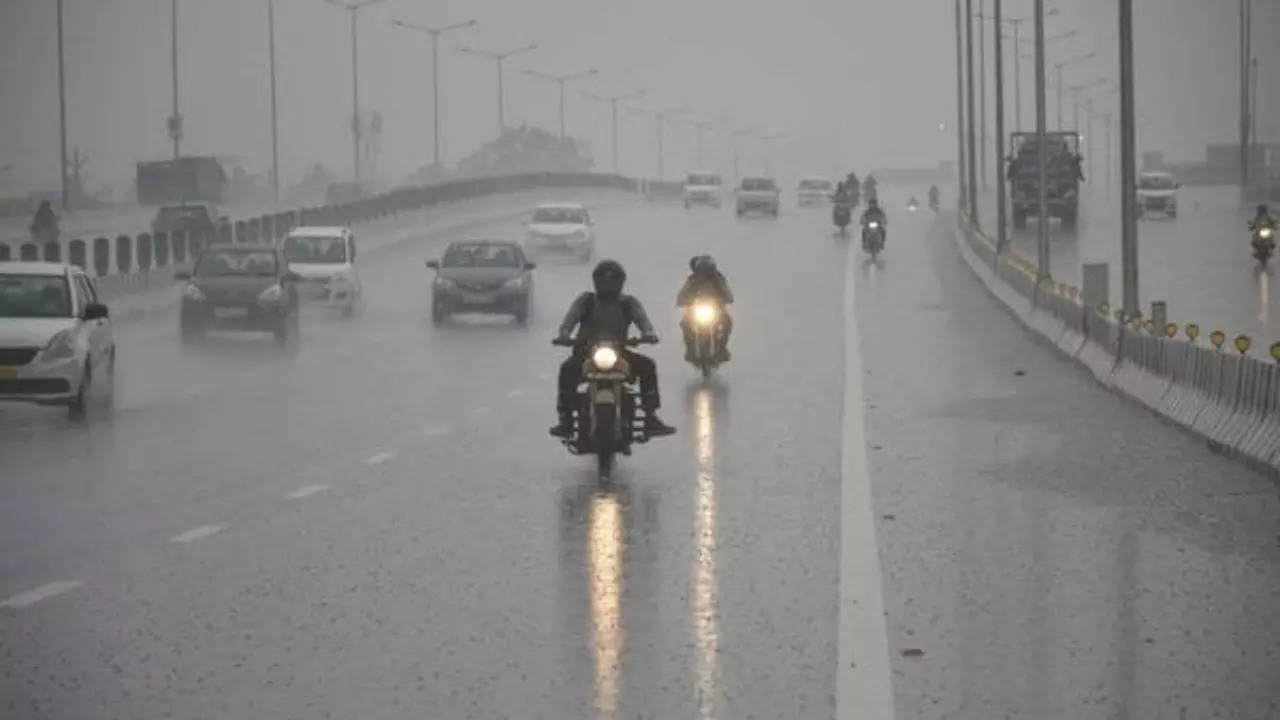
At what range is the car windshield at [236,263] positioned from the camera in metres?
41.5

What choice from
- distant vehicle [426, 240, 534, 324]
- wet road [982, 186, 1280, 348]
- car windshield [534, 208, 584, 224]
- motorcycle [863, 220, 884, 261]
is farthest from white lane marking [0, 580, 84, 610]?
car windshield [534, 208, 584, 224]

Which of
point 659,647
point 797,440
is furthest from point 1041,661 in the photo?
point 797,440

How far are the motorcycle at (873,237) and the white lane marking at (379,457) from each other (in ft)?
151

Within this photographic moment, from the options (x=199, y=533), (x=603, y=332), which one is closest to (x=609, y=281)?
(x=603, y=332)

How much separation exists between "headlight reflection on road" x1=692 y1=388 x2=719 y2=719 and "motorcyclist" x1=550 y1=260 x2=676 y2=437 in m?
0.75

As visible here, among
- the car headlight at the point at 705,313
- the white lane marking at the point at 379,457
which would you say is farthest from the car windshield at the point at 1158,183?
the white lane marking at the point at 379,457

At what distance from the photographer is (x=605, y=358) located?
18.4 meters

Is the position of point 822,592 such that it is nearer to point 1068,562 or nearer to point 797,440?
point 1068,562

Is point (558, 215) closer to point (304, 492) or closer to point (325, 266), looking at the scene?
point (325, 266)

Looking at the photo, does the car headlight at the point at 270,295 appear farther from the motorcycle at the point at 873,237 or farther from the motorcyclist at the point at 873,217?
the motorcyclist at the point at 873,217

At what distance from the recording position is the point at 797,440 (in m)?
22.2

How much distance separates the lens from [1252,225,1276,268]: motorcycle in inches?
2510

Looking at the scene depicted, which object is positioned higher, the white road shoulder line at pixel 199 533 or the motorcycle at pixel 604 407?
the motorcycle at pixel 604 407

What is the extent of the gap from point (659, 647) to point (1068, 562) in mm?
3625
